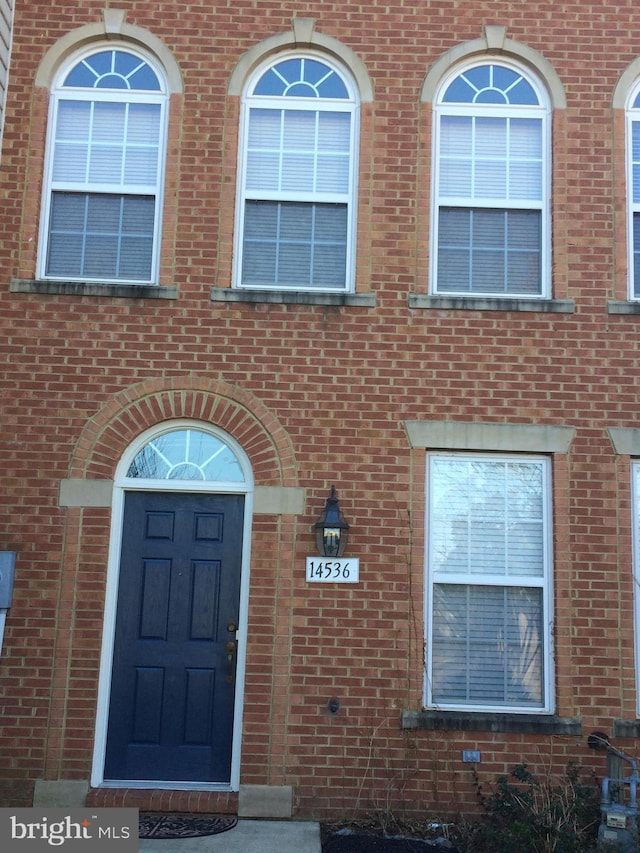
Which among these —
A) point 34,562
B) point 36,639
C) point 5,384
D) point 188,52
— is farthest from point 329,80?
point 36,639

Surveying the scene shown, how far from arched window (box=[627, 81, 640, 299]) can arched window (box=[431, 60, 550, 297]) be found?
705mm

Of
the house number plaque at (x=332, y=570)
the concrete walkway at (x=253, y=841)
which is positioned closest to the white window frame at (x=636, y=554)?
the house number plaque at (x=332, y=570)

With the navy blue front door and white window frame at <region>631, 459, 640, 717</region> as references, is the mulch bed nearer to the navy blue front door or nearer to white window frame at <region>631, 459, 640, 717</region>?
the navy blue front door

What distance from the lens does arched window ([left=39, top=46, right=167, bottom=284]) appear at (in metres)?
7.75

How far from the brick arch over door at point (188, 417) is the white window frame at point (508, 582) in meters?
1.27

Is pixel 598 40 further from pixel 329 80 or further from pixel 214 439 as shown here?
pixel 214 439

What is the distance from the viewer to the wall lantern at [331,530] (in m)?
7.05

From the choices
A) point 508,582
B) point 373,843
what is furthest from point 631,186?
point 373,843

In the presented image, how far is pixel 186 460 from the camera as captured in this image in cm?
745

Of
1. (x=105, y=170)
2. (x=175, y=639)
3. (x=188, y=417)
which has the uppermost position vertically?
(x=105, y=170)

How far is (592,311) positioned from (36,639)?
519 cm

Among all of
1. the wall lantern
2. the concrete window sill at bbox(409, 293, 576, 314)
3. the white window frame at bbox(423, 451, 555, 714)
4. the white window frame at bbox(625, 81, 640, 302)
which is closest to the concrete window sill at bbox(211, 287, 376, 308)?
the concrete window sill at bbox(409, 293, 576, 314)

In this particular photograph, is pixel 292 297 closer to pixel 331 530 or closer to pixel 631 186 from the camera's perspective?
pixel 331 530
